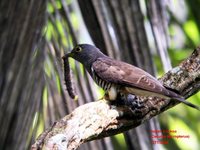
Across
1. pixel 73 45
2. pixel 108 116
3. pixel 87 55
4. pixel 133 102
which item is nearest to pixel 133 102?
pixel 133 102

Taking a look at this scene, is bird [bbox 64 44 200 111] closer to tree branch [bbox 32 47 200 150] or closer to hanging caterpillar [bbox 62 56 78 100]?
tree branch [bbox 32 47 200 150]

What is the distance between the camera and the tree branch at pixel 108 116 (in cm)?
275

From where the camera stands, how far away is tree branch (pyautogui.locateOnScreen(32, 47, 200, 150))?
9.01ft

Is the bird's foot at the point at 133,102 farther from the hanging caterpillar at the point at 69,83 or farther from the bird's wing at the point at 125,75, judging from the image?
the hanging caterpillar at the point at 69,83

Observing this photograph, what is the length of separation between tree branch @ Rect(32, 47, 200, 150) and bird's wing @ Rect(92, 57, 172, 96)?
86 mm

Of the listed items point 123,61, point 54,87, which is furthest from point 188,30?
point 54,87

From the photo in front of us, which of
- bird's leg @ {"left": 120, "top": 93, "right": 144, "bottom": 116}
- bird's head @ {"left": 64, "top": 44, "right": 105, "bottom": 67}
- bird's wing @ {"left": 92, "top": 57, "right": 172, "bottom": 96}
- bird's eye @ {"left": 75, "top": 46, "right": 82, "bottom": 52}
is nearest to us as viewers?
bird's leg @ {"left": 120, "top": 93, "right": 144, "bottom": 116}

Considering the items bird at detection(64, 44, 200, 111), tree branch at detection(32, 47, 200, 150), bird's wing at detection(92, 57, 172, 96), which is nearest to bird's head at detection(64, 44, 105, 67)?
bird at detection(64, 44, 200, 111)

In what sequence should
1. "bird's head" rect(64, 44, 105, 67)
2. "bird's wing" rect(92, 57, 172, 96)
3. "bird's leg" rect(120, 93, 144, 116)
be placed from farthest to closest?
"bird's head" rect(64, 44, 105, 67), "bird's wing" rect(92, 57, 172, 96), "bird's leg" rect(120, 93, 144, 116)

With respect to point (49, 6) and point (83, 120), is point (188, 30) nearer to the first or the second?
point (49, 6)

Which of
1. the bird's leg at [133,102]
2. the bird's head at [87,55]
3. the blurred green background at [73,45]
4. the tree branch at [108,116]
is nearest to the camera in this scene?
the tree branch at [108,116]

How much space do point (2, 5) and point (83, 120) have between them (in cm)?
106

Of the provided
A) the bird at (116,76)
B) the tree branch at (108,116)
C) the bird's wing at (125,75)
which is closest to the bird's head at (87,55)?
the bird at (116,76)

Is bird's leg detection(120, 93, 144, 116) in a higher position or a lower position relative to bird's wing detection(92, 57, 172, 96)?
lower
